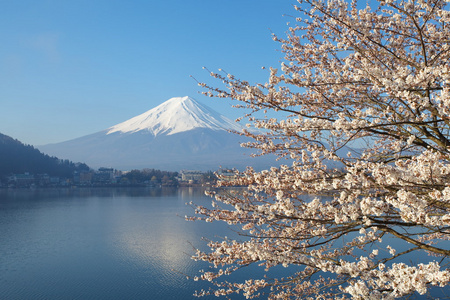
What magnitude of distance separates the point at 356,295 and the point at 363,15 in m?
2.38

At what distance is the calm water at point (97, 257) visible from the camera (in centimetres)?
1092

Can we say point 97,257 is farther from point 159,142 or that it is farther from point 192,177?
point 159,142

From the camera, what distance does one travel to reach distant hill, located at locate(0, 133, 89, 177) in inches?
2355

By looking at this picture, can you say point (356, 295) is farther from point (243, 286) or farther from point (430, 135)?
point (243, 286)

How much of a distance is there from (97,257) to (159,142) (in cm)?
13824

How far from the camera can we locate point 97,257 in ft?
47.1

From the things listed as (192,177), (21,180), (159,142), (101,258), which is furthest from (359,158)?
(159,142)

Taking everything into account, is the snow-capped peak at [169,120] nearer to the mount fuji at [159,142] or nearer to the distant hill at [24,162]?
the mount fuji at [159,142]

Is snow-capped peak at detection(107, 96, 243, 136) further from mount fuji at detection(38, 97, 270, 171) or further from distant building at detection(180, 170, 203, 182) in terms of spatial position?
distant building at detection(180, 170, 203, 182)

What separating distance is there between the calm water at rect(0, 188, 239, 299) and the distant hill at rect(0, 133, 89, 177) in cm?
4131

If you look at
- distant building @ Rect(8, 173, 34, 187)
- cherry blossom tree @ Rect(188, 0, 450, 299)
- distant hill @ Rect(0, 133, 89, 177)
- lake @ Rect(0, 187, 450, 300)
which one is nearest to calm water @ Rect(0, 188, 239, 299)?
lake @ Rect(0, 187, 450, 300)


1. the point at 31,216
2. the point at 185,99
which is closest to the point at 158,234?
the point at 31,216

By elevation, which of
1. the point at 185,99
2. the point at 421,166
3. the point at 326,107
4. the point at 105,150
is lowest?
the point at 421,166

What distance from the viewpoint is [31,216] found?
24.0m
